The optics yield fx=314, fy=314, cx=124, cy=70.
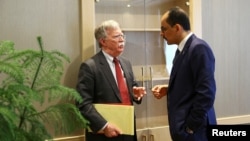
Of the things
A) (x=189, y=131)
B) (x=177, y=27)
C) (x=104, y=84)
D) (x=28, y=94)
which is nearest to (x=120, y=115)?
(x=104, y=84)

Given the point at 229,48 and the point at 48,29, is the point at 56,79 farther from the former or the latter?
the point at 229,48

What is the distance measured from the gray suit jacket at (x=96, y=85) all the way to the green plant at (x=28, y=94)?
0.43 meters

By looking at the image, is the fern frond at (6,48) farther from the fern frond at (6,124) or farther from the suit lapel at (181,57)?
the suit lapel at (181,57)

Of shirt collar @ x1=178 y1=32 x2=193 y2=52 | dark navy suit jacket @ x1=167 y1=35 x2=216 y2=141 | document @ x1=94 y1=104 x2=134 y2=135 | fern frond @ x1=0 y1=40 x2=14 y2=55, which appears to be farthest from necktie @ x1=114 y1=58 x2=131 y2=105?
fern frond @ x1=0 y1=40 x2=14 y2=55

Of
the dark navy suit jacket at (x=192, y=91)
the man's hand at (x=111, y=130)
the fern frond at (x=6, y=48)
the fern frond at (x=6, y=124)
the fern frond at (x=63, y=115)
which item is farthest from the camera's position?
the man's hand at (x=111, y=130)

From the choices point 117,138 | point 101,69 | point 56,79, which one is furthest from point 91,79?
point 56,79

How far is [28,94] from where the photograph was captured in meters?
1.40

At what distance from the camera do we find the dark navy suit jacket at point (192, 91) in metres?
1.87

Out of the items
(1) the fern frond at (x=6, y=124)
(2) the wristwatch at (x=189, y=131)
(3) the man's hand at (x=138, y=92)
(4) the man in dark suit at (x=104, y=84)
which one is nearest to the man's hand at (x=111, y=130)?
(4) the man in dark suit at (x=104, y=84)

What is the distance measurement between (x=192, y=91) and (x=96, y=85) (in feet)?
2.26

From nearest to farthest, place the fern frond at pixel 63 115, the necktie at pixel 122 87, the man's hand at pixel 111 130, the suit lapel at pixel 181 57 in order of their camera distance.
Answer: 1. the fern frond at pixel 63 115
2. the suit lapel at pixel 181 57
3. the man's hand at pixel 111 130
4. the necktie at pixel 122 87

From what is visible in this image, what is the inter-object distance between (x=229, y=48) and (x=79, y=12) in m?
1.55

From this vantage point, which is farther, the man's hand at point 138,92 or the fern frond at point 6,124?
the man's hand at point 138,92

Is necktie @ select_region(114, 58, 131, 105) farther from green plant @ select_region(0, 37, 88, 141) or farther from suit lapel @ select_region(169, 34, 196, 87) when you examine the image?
green plant @ select_region(0, 37, 88, 141)
